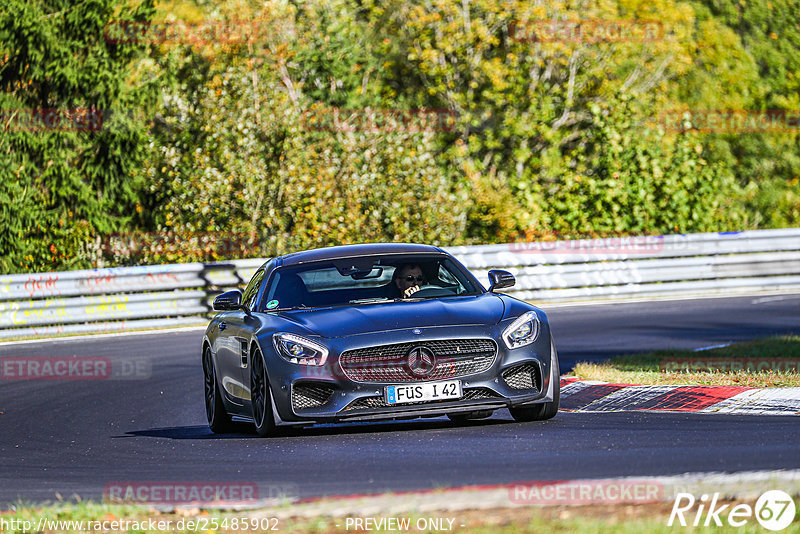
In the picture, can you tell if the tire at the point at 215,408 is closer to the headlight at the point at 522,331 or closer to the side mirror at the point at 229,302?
the side mirror at the point at 229,302

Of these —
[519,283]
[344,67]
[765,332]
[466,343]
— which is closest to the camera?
[466,343]

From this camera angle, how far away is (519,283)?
2469 centimetres

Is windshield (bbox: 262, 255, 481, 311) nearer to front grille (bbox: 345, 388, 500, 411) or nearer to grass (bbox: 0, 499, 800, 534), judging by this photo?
front grille (bbox: 345, 388, 500, 411)

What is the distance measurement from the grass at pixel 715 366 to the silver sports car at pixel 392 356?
7.31 ft

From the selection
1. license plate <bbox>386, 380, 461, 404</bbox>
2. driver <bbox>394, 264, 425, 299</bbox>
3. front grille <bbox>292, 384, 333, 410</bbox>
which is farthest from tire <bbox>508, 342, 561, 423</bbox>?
front grille <bbox>292, 384, 333, 410</bbox>

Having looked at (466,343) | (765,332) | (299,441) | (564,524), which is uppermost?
(564,524)

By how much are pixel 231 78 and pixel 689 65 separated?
16202 mm

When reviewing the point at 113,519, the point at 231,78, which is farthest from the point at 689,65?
the point at 113,519

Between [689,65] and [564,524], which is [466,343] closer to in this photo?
[564,524]

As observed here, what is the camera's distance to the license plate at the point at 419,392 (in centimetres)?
952

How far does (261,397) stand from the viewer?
10.1 metres

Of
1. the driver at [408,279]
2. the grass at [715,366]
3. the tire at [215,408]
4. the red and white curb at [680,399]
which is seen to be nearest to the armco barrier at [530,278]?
the grass at [715,366]

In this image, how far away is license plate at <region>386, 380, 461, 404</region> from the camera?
31.2 feet

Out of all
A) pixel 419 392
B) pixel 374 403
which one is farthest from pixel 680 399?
pixel 374 403
